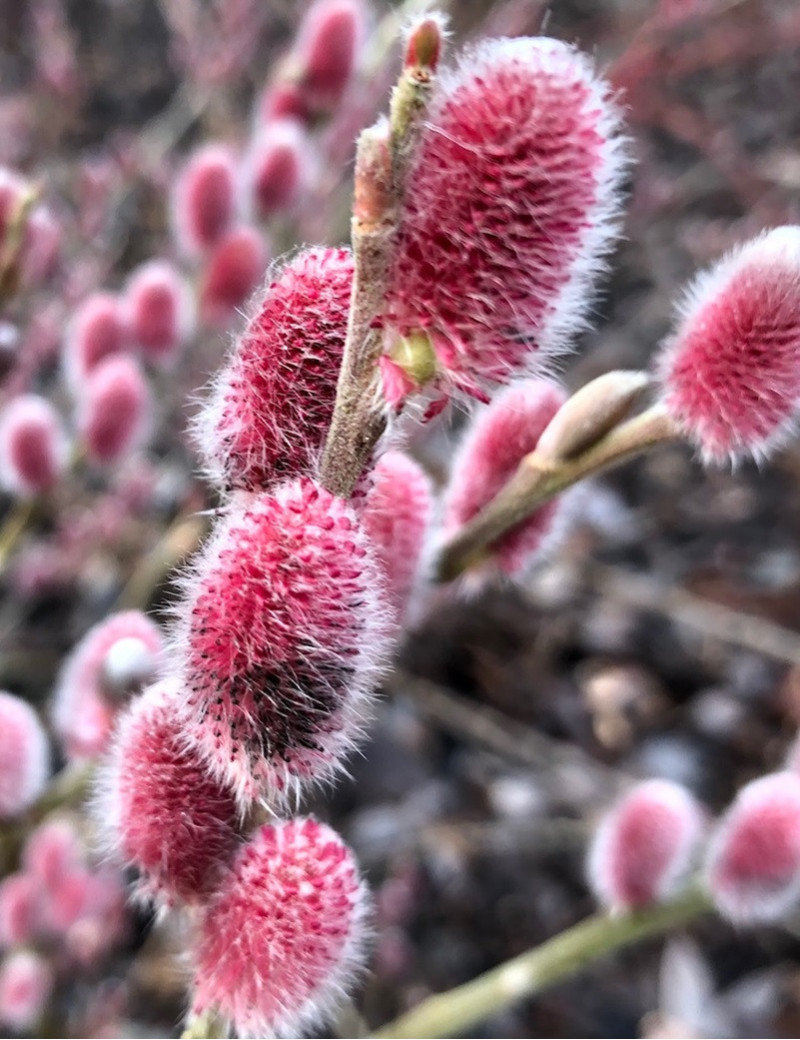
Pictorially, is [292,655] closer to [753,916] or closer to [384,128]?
[384,128]

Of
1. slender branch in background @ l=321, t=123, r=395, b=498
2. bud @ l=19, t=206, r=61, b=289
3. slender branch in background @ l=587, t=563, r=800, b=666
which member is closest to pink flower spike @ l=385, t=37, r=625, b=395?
slender branch in background @ l=321, t=123, r=395, b=498

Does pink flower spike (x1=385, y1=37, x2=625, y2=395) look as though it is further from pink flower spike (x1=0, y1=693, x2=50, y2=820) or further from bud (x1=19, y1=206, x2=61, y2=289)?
bud (x1=19, y1=206, x2=61, y2=289)

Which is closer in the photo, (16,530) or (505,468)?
(505,468)

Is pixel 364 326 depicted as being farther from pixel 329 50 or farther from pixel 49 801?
pixel 329 50

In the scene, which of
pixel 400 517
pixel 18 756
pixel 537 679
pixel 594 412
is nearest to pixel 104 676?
pixel 18 756

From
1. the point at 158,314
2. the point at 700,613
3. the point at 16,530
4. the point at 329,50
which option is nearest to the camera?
the point at 16,530

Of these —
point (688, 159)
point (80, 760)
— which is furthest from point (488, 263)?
point (688, 159)

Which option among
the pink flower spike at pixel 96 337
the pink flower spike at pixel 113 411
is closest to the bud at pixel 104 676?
the pink flower spike at pixel 113 411

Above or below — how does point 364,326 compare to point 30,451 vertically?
above
